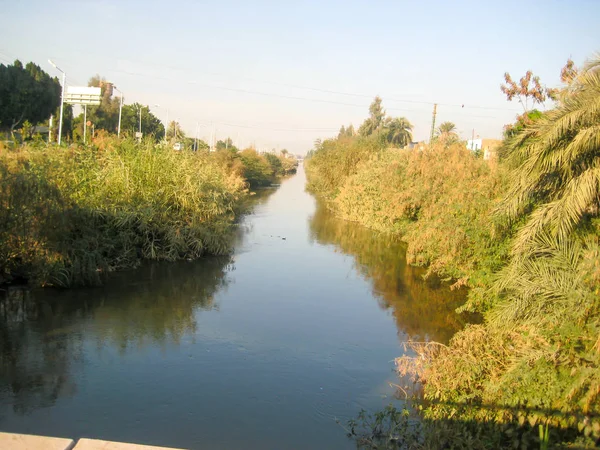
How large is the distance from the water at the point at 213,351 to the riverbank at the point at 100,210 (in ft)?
2.58

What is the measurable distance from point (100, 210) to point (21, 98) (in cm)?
4183

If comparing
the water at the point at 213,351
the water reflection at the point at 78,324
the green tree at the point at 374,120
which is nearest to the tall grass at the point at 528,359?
the water at the point at 213,351

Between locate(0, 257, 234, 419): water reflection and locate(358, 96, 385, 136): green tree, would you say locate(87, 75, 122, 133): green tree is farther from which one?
locate(0, 257, 234, 419): water reflection

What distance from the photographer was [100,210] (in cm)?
1673

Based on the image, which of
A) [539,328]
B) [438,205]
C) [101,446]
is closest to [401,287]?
[438,205]

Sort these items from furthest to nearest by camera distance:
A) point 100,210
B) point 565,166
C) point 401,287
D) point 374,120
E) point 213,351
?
point 374,120, point 401,287, point 100,210, point 213,351, point 565,166

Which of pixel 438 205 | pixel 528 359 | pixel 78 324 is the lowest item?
pixel 78 324

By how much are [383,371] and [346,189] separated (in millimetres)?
27369

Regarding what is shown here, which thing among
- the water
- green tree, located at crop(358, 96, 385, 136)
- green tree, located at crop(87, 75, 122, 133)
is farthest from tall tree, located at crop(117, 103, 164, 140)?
the water

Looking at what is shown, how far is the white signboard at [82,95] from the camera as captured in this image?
3609cm

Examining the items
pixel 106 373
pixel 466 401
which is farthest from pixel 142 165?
pixel 466 401

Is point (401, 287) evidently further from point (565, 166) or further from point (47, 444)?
point (47, 444)

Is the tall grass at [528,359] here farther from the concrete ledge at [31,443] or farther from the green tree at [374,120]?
the green tree at [374,120]

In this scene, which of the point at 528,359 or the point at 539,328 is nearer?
the point at 528,359
